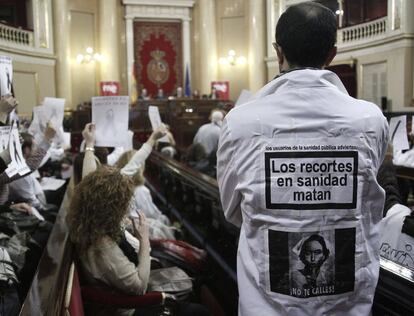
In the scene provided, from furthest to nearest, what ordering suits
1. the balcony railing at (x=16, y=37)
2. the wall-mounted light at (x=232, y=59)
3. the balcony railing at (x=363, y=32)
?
the wall-mounted light at (x=232, y=59) → the balcony railing at (x=363, y=32) → the balcony railing at (x=16, y=37)

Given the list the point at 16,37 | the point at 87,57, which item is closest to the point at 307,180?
the point at 16,37

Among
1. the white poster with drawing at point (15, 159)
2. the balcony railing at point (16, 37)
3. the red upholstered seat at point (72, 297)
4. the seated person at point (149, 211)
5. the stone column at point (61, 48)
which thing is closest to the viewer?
the red upholstered seat at point (72, 297)

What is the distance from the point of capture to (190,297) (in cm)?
241

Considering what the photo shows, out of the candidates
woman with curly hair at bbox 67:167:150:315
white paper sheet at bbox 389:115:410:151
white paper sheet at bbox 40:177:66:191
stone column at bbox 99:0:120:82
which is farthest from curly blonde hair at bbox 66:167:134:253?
stone column at bbox 99:0:120:82

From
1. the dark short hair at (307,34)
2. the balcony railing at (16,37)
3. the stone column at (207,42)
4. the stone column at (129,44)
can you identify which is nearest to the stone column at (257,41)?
the stone column at (207,42)

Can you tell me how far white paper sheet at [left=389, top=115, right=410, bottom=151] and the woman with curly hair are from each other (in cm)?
250

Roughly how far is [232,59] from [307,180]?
46.7 ft

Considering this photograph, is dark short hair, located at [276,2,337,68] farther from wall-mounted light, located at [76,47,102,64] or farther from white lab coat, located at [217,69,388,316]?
wall-mounted light, located at [76,47,102,64]

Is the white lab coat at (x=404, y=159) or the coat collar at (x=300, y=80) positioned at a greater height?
the coat collar at (x=300, y=80)

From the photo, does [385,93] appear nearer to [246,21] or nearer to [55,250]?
[246,21]

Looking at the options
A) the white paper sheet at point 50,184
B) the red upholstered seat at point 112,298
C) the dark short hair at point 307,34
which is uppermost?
the dark short hair at point 307,34

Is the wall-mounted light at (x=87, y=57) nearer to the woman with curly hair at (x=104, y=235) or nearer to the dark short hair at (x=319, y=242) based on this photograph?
the woman with curly hair at (x=104, y=235)

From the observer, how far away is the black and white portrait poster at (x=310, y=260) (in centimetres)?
111

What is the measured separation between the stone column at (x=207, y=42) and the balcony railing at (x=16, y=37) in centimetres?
520
